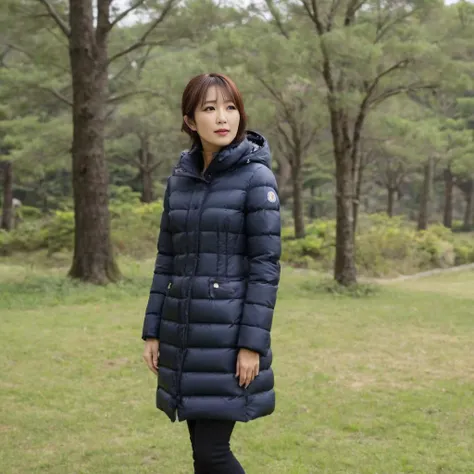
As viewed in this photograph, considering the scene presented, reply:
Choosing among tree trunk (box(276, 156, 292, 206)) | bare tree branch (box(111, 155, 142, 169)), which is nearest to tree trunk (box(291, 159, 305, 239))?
tree trunk (box(276, 156, 292, 206))

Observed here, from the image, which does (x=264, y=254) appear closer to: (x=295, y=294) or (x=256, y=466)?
(x=256, y=466)

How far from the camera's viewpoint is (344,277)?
10945 millimetres

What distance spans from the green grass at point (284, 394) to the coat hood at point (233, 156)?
68.2 inches

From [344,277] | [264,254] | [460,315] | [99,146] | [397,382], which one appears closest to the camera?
[264,254]

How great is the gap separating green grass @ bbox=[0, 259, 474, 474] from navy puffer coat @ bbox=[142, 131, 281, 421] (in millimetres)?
1313

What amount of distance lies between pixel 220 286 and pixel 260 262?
158 millimetres

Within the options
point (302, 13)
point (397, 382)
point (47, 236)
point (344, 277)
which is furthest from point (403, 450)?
point (47, 236)

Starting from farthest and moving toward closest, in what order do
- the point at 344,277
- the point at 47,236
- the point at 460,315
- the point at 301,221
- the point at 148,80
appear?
the point at 301,221
the point at 47,236
the point at 148,80
the point at 344,277
the point at 460,315

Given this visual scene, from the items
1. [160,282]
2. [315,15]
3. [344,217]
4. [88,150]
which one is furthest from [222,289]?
[315,15]

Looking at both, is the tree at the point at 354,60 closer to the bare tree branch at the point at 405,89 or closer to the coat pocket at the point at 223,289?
the bare tree branch at the point at 405,89

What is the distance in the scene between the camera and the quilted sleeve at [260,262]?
2.23 meters

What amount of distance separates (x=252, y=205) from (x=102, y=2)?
30.1 ft

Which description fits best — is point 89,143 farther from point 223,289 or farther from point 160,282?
point 223,289

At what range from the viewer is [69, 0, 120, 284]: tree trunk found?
10102mm
